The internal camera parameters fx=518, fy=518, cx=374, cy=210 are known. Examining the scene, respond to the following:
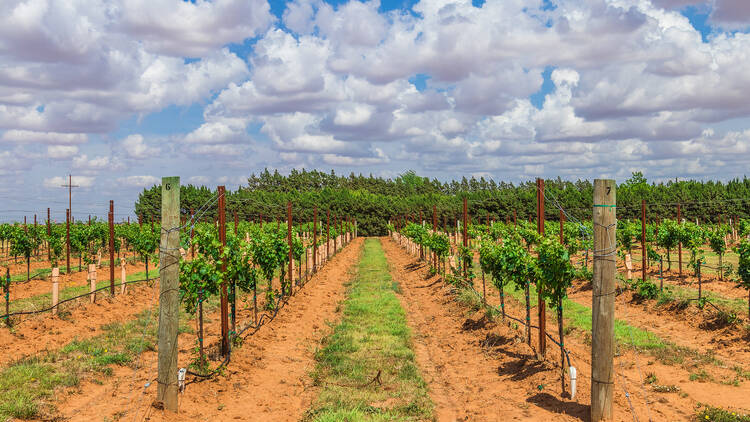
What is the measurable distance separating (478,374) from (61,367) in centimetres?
830

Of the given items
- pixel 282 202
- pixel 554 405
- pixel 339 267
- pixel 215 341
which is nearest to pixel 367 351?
pixel 215 341

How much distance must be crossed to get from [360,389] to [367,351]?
2580mm

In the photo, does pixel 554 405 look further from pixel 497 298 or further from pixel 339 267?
pixel 339 267

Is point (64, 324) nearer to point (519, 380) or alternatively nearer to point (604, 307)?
point (519, 380)

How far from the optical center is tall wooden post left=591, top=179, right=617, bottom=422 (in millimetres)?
7121

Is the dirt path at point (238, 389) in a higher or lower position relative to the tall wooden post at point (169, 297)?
lower

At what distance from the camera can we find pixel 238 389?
9.54 m

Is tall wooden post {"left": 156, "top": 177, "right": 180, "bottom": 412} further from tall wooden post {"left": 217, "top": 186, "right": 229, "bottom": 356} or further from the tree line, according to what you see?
the tree line

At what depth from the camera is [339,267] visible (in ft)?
104

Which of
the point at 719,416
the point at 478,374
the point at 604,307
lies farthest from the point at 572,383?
the point at 478,374

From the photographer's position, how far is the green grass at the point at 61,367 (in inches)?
315

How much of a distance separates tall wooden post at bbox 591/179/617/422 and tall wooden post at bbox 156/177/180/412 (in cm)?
607

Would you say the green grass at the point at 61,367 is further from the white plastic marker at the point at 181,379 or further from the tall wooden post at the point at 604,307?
the tall wooden post at the point at 604,307

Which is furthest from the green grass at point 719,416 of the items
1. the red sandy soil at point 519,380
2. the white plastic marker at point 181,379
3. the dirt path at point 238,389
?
the white plastic marker at point 181,379
